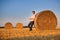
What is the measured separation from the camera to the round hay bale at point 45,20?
2.83 meters

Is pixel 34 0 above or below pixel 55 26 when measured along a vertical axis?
above

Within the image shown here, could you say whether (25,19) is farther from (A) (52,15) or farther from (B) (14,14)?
(A) (52,15)

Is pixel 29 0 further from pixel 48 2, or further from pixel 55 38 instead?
pixel 55 38

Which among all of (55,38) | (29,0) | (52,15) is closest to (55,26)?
(52,15)

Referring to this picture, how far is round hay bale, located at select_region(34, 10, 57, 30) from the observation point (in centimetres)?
283

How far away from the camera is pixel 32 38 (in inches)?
82.7

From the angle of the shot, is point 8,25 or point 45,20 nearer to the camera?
point 45,20

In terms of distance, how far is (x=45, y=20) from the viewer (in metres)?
2.89

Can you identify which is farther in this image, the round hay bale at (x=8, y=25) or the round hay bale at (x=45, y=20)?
the round hay bale at (x=8, y=25)

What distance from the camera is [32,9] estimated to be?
2.96m

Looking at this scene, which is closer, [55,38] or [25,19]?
[55,38]

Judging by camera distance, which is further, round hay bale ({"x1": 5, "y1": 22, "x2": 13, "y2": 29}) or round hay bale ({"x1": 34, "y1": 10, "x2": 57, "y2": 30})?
round hay bale ({"x1": 5, "y1": 22, "x2": 13, "y2": 29})

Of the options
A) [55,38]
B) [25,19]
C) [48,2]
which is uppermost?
[48,2]

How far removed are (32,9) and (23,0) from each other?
22cm
